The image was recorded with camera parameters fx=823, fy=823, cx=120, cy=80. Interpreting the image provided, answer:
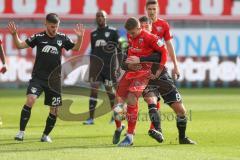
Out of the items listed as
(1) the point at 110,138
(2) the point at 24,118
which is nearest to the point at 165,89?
(1) the point at 110,138

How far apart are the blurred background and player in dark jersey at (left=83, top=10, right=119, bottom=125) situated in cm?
1165

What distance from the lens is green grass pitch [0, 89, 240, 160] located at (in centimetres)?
1225

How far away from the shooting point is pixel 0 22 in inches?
1234

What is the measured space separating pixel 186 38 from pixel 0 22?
727 cm

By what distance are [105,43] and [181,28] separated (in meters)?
14.4

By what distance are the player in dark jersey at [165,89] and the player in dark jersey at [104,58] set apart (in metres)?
4.19

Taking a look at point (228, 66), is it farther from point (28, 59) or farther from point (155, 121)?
point (155, 121)

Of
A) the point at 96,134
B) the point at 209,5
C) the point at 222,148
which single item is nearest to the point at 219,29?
the point at 209,5

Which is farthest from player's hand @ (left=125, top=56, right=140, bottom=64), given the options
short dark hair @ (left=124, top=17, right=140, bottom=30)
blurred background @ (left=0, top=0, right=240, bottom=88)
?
blurred background @ (left=0, top=0, right=240, bottom=88)

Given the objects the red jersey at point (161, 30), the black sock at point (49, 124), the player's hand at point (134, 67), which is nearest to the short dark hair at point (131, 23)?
the player's hand at point (134, 67)

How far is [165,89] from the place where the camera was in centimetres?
1364

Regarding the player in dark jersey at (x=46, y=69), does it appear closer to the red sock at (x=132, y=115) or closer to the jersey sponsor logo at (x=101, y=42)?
the red sock at (x=132, y=115)

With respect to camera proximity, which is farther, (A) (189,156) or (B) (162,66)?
(B) (162,66)

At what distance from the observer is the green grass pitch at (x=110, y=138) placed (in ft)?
40.2
